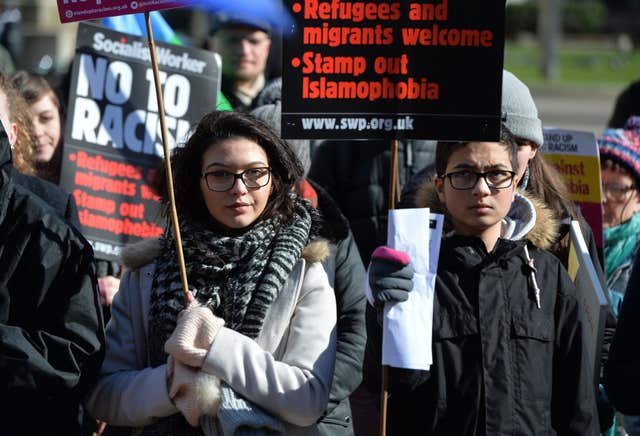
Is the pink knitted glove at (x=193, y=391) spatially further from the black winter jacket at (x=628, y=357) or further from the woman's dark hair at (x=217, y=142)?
the black winter jacket at (x=628, y=357)

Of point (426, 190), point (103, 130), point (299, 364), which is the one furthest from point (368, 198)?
point (299, 364)

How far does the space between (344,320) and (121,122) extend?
2.12 metres

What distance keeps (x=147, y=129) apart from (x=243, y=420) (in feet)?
7.92

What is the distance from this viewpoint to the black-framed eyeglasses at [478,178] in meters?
3.68

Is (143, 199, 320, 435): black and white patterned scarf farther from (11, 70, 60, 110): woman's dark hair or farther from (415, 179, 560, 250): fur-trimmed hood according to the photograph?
(11, 70, 60, 110): woman's dark hair

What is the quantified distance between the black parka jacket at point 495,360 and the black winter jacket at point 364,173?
7.37 feet

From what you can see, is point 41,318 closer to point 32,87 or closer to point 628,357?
point 628,357

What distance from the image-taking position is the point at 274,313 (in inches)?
141

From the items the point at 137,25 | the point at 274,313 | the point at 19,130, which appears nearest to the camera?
the point at 274,313

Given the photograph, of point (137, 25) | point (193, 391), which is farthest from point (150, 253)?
point (137, 25)

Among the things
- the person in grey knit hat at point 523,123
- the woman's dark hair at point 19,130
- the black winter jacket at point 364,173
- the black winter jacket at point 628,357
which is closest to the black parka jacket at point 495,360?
the black winter jacket at point 628,357

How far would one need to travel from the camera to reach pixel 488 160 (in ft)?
12.2

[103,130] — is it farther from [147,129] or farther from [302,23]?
[302,23]

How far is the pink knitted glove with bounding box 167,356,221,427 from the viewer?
11.2 feet
